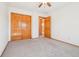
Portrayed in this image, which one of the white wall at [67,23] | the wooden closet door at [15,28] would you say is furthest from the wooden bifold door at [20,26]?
the white wall at [67,23]

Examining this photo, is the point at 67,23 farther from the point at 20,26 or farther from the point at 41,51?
the point at 20,26

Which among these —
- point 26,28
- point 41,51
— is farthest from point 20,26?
point 41,51

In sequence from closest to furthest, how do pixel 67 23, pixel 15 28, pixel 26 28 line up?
pixel 67 23
pixel 15 28
pixel 26 28

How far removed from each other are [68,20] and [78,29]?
773mm

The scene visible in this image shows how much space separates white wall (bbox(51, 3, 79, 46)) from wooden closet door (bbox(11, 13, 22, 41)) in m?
2.28

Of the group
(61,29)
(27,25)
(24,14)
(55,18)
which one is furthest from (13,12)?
(61,29)

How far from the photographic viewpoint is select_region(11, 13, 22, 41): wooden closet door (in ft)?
15.8

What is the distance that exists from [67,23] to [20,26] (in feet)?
9.39

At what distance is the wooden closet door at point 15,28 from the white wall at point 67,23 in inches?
89.8

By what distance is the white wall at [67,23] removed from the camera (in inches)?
143

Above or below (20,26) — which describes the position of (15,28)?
below

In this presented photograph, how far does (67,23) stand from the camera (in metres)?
4.14

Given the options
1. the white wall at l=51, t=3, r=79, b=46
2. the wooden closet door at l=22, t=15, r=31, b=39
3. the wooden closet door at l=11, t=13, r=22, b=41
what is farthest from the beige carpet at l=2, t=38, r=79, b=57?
the wooden closet door at l=22, t=15, r=31, b=39

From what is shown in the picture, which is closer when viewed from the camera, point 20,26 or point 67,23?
point 67,23
